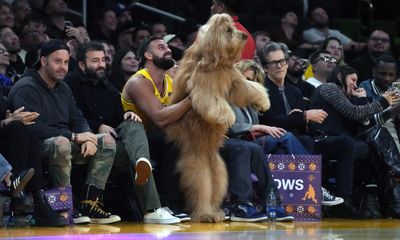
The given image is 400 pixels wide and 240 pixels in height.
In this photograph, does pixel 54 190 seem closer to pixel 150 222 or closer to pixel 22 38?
pixel 150 222

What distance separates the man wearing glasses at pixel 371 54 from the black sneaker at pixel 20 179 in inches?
236

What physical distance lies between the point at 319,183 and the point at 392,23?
6.90 metres

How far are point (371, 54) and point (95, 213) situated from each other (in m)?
5.96

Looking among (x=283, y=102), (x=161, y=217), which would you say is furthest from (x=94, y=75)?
(x=283, y=102)

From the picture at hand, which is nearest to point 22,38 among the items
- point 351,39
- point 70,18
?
point 70,18

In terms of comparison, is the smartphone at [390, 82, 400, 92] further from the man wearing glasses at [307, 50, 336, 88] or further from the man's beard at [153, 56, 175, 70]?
the man's beard at [153, 56, 175, 70]

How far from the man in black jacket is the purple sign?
60.6 inches

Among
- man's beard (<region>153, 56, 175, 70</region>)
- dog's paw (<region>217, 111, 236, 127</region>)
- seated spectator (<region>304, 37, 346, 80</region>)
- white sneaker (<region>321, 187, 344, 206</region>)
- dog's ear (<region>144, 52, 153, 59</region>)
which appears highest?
seated spectator (<region>304, 37, 346, 80</region>)

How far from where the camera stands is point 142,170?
8.60 meters

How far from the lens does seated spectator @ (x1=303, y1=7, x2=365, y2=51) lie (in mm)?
14445

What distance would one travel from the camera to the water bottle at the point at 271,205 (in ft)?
30.1

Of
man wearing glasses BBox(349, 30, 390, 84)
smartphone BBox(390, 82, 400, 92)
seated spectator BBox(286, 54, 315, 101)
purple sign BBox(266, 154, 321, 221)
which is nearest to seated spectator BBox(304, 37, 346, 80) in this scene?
man wearing glasses BBox(349, 30, 390, 84)

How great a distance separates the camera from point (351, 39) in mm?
15281

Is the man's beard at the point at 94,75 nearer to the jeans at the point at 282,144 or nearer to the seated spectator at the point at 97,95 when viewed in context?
the seated spectator at the point at 97,95
